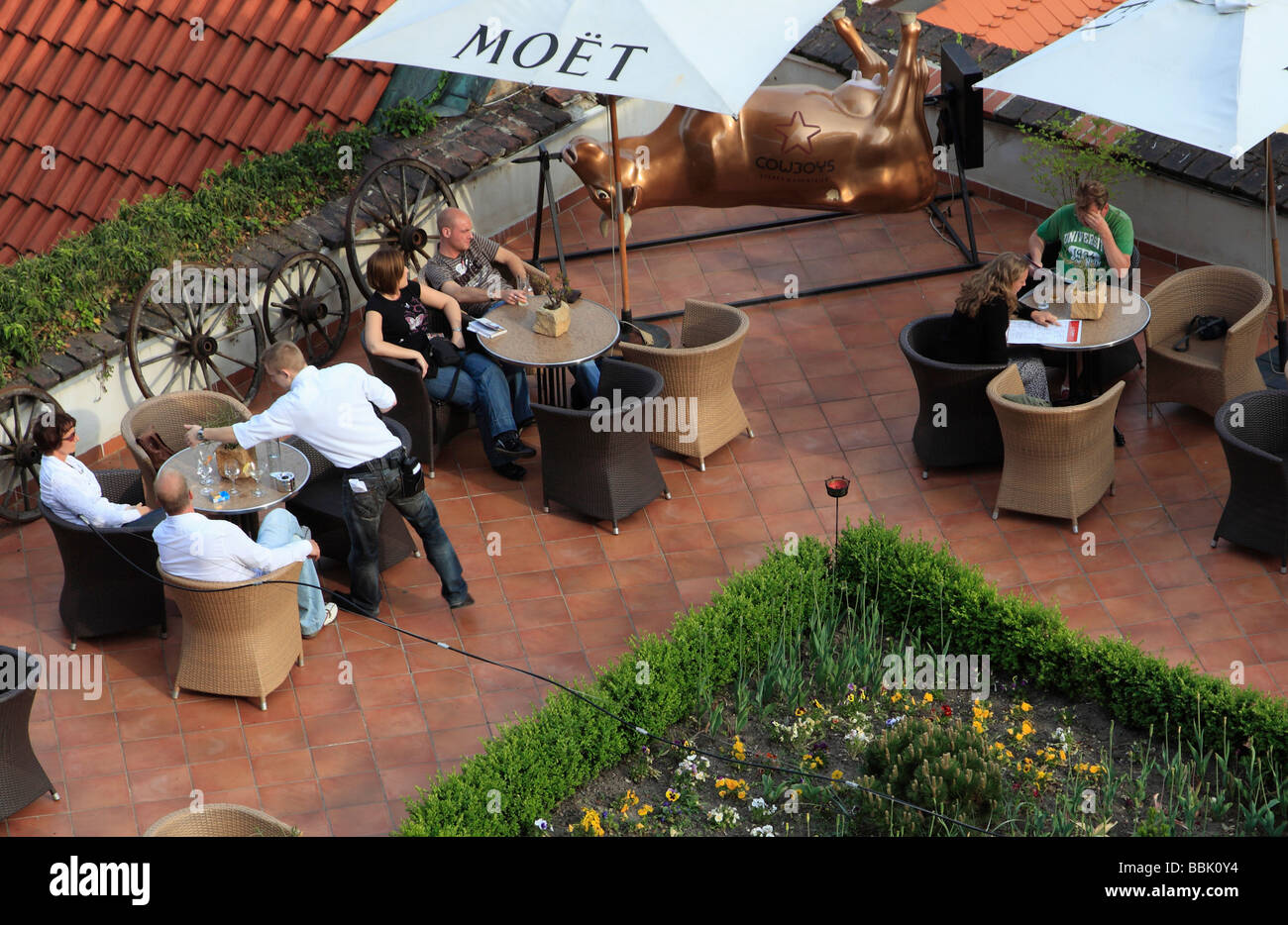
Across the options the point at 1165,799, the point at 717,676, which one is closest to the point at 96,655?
the point at 717,676

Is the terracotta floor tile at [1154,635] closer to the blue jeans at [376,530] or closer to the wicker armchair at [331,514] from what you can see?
the blue jeans at [376,530]

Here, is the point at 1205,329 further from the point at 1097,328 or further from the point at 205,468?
the point at 205,468

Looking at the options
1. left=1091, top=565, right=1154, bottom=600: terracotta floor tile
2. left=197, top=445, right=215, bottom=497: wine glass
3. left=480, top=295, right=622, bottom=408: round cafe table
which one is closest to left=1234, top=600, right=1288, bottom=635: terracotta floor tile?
left=1091, top=565, right=1154, bottom=600: terracotta floor tile

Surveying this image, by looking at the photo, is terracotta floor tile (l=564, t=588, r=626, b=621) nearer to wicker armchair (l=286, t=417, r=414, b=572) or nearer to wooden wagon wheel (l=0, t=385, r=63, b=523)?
wicker armchair (l=286, t=417, r=414, b=572)

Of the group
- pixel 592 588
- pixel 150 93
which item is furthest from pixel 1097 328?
pixel 150 93

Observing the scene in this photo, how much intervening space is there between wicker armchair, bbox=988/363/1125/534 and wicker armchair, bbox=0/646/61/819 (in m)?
5.13

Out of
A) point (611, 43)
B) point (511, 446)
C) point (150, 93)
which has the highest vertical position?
point (611, 43)

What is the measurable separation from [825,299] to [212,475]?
4726mm

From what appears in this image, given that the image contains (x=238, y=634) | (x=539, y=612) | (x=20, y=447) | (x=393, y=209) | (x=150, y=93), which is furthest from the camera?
(x=150, y=93)

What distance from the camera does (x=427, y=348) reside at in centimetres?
944

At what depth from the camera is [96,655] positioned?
27.5ft

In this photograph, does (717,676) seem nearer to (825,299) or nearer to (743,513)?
(743,513)

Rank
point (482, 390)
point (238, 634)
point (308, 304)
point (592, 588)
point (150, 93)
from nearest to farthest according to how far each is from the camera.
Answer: point (238, 634), point (592, 588), point (482, 390), point (308, 304), point (150, 93)

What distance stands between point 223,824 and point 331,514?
2.51 metres
